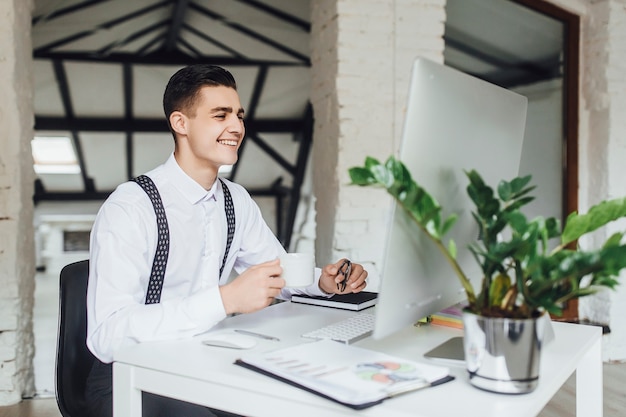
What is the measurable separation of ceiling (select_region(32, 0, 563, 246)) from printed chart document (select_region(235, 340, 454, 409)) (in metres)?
2.71

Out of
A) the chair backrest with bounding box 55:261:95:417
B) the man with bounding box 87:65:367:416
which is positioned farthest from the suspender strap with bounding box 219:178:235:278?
the chair backrest with bounding box 55:261:95:417

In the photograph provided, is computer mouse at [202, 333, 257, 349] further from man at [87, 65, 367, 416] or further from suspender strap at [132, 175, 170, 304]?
suspender strap at [132, 175, 170, 304]

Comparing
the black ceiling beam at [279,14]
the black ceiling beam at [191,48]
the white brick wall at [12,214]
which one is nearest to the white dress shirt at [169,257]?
the white brick wall at [12,214]

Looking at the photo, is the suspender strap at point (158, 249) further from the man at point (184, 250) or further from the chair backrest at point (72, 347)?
the chair backrest at point (72, 347)

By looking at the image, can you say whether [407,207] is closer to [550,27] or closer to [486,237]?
[486,237]

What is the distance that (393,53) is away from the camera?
299 cm

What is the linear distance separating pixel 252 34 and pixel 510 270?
6334 mm

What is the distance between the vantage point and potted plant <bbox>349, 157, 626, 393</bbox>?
86 centimetres

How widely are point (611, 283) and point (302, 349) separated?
53cm

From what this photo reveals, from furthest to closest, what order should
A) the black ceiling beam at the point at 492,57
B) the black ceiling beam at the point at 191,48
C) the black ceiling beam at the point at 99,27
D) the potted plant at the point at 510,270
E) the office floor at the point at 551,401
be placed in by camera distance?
the black ceiling beam at the point at 191,48 → the black ceiling beam at the point at 99,27 → the black ceiling beam at the point at 492,57 → the office floor at the point at 551,401 → the potted plant at the point at 510,270

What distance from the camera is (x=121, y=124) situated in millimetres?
8906

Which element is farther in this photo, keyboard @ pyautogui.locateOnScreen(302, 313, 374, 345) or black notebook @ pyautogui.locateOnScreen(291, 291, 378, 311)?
black notebook @ pyautogui.locateOnScreen(291, 291, 378, 311)

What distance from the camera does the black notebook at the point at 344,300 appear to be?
1.59 meters

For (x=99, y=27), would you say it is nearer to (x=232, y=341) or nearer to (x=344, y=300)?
(x=344, y=300)
